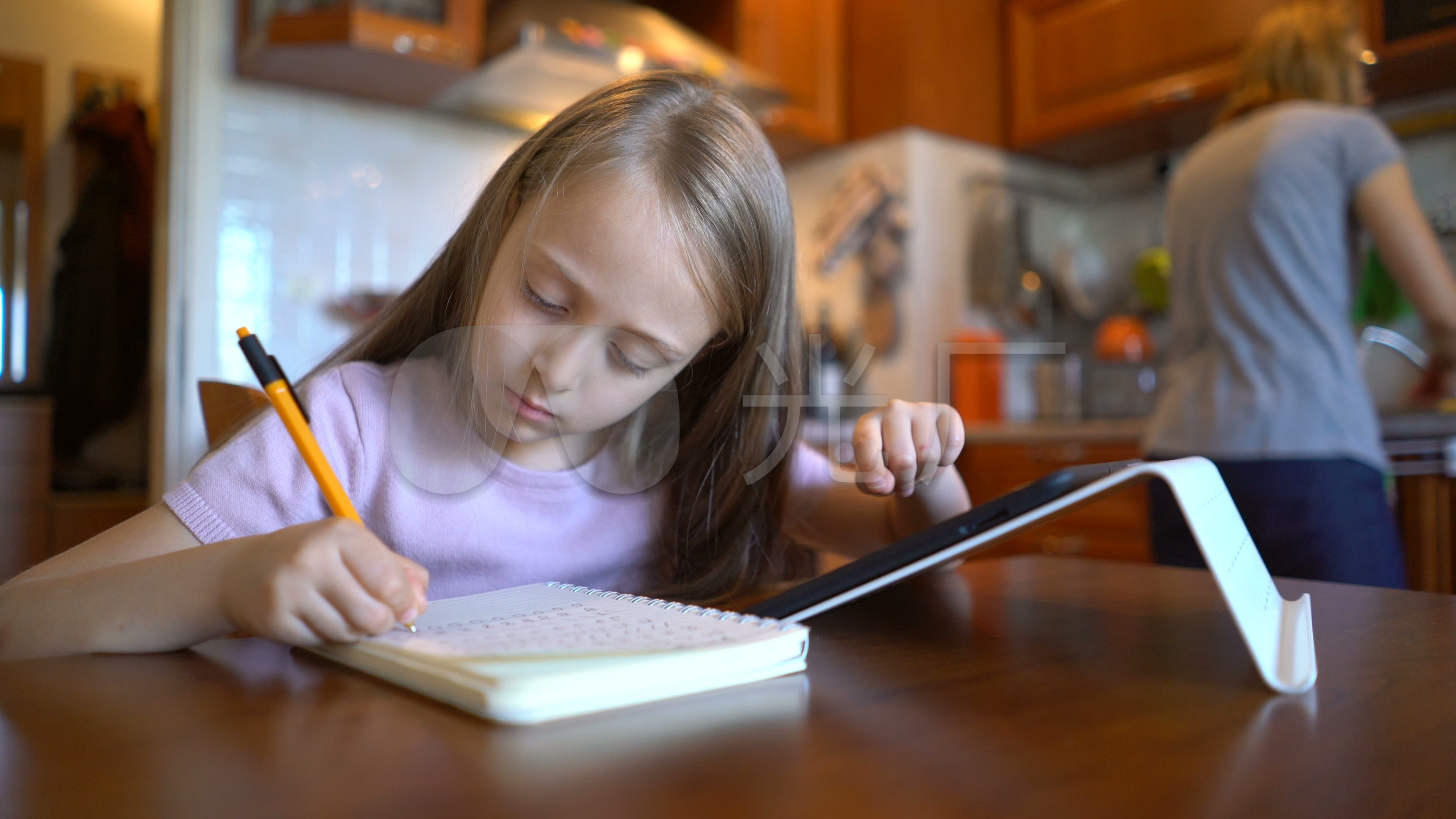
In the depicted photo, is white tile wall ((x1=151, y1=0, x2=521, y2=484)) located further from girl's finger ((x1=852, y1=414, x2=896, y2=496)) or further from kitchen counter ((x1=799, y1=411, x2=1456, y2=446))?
girl's finger ((x1=852, y1=414, x2=896, y2=496))

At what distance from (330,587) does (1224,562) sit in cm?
37

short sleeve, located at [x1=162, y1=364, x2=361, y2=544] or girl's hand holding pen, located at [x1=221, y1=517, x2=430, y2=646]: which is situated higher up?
short sleeve, located at [x1=162, y1=364, x2=361, y2=544]

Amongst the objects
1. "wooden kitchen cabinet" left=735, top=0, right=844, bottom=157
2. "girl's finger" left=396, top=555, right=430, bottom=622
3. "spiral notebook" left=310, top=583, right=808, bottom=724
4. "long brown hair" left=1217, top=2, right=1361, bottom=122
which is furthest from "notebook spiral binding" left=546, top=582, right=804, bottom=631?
"wooden kitchen cabinet" left=735, top=0, right=844, bottom=157

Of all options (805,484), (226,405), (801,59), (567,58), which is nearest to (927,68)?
(801,59)

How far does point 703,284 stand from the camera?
2.26 feet

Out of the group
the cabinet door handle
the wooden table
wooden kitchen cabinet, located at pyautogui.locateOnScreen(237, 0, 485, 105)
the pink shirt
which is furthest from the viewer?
the cabinet door handle

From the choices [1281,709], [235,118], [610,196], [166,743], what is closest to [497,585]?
[610,196]

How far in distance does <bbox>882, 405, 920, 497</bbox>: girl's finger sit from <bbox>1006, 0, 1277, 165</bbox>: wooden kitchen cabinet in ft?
6.45

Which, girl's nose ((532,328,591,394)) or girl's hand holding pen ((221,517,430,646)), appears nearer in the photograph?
girl's hand holding pen ((221,517,430,646))

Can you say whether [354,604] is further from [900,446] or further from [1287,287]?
[1287,287]

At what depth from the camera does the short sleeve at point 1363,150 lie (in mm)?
1289

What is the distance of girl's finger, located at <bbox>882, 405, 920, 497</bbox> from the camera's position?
613mm

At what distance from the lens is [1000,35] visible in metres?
2.69

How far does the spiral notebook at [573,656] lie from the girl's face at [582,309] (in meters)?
0.20
